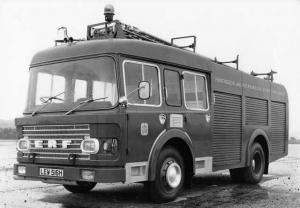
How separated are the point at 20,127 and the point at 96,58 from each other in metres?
1.83

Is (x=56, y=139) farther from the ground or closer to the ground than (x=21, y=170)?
farther from the ground

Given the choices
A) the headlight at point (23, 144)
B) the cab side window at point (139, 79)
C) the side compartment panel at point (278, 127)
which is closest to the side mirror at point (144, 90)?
the cab side window at point (139, 79)

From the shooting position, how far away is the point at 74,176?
7312 mm

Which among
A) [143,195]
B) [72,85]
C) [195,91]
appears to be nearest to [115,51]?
[72,85]

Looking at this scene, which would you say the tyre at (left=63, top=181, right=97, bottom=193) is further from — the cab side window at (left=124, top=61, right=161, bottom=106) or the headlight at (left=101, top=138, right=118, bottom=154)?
the cab side window at (left=124, top=61, right=161, bottom=106)

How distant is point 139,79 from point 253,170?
4845 mm

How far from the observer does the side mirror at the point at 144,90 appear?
295 inches

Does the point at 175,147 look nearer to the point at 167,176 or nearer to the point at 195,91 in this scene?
the point at 167,176

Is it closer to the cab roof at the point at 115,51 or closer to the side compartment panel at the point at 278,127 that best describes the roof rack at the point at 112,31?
the cab roof at the point at 115,51

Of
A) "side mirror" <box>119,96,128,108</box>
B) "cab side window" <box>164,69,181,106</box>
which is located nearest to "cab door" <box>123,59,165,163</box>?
"side mirror" <box>119,96,128,108</box>

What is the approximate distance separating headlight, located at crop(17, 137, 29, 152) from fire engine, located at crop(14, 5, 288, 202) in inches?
0.7

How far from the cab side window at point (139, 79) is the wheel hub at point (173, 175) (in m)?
1.10

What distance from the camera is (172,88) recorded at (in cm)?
848

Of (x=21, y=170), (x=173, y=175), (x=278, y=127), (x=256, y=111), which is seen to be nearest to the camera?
(x=21, y=170)
